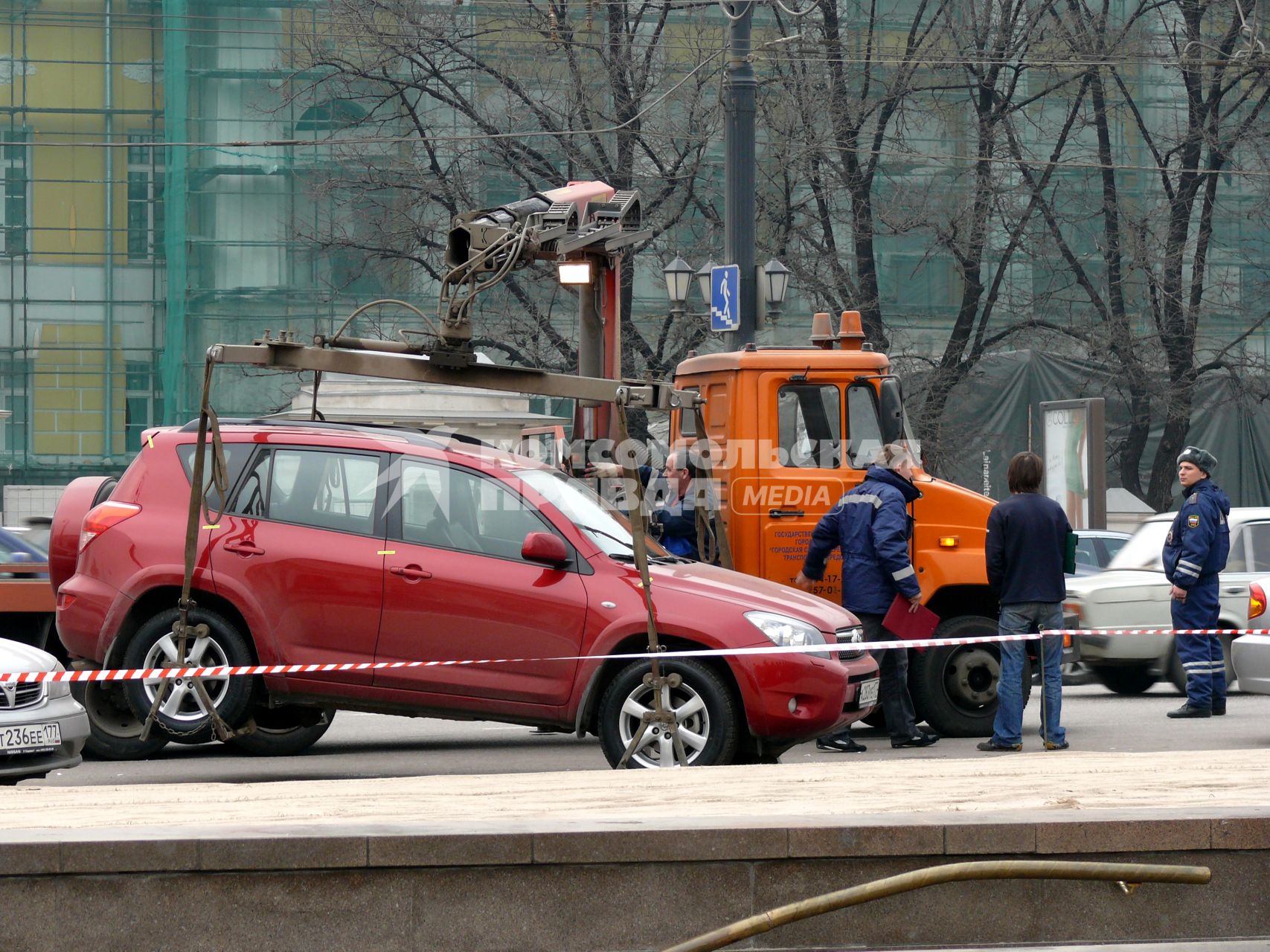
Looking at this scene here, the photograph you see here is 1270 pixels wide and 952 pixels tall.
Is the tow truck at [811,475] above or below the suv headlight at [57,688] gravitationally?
above

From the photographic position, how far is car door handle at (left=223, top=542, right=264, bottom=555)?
9.88 meters

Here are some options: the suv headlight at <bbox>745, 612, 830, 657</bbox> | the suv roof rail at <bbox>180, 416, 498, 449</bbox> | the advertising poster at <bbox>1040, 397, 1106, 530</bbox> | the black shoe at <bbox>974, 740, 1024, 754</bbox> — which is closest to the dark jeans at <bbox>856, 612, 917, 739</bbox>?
the black shoe at <bbox>974, 740, 1024, 754</bbox>

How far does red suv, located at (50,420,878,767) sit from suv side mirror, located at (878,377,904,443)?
1.97 meters

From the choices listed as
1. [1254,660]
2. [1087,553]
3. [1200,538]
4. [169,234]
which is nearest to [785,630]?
[1254,660]

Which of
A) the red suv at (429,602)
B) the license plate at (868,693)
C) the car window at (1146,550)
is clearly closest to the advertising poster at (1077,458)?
the car window at (1146,550)

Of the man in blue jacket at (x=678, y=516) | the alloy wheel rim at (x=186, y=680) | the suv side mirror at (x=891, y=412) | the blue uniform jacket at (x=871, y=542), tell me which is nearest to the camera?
the alloy wheel rim at (x=186, y=680)

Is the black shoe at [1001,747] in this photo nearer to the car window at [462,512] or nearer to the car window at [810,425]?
the car window at [810,425]

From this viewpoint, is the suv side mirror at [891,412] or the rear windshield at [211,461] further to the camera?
the suv side mirror at [891,412]

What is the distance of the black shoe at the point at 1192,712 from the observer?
1298 centimetres

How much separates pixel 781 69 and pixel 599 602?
22171 mm

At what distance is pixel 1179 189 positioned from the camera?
106 ft

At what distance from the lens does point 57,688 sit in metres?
9.16

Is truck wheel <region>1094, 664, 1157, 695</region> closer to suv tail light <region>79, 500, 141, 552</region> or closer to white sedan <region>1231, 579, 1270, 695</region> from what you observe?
white sedan <region>1231, 579, 1270, 695</region>

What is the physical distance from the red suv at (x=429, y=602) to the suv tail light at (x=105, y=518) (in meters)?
0.01
